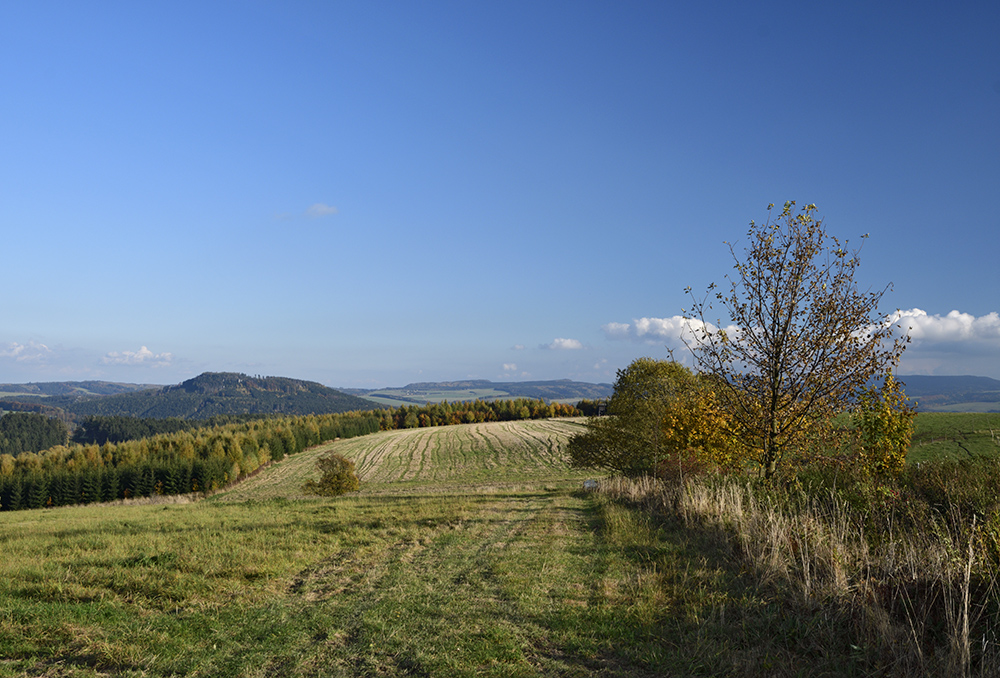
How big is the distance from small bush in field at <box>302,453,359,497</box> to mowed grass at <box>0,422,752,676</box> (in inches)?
1302

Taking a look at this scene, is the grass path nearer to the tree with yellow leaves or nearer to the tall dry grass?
the tall dry grass

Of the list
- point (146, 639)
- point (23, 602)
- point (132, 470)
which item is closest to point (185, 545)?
point (23, 602)

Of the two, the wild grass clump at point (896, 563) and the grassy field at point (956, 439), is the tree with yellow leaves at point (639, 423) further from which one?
the wild grass clump at point (896, 563)

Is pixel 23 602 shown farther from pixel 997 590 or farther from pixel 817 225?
pixel 817 225

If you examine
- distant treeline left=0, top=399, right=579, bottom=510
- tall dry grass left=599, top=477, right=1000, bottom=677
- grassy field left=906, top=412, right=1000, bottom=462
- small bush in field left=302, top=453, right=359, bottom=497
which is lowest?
distant treeline left=0, top=399, right=579, bottom=510

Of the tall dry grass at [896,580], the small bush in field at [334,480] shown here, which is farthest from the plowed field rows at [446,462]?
the tall dry grass at [896,580]

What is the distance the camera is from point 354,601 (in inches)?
337

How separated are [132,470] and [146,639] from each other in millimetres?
94920

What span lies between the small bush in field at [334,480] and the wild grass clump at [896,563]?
137ft

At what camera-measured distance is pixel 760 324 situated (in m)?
13.0

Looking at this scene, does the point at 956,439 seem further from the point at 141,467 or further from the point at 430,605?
the point at 141,467

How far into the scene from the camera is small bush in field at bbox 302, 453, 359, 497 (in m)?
47.8

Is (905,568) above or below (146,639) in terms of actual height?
above

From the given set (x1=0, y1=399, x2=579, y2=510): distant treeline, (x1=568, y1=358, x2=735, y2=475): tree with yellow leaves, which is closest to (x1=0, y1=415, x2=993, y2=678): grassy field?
(x1=568, y1=358, x2=735, y2=475): tree with yellow leaves
